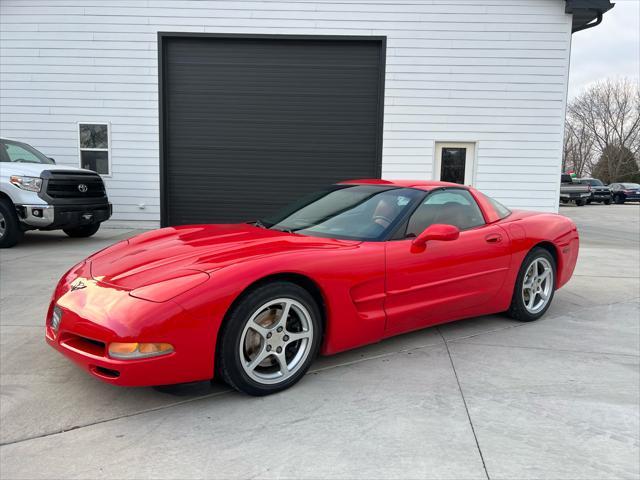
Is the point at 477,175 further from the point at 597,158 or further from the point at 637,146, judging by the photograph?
the point at 597,158

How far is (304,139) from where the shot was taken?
10625 millimetres

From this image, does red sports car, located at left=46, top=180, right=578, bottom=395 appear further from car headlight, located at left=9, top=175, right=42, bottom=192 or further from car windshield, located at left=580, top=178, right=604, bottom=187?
car windshield, located at left=580, top=178, right=604, bottom=187

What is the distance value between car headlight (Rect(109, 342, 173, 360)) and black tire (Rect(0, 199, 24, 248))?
6361 millimetres

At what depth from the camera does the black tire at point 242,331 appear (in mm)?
2549

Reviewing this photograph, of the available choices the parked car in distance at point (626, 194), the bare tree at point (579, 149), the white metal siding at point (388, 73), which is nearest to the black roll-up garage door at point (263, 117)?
the white metal siding at point (388, 73)

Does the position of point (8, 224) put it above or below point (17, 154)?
below

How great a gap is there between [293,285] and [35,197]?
6427mm

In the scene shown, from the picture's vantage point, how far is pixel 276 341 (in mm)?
2760

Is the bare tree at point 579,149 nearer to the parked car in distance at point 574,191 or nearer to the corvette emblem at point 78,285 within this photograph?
the parked car in distance at point 574,191

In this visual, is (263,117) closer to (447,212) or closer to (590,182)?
(447,212)

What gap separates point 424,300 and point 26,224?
6875 millimetres

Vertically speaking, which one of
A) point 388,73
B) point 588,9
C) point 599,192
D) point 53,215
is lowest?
point 53,215

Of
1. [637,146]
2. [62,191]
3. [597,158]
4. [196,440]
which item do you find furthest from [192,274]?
[597,158]

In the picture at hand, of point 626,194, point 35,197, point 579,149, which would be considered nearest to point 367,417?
point 35,197
